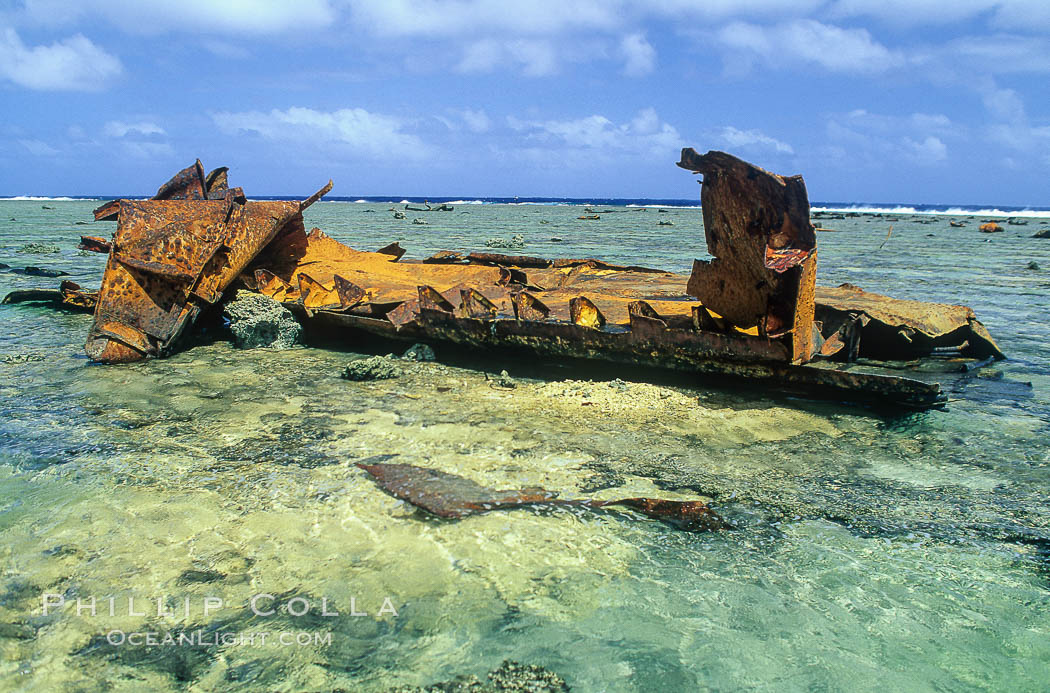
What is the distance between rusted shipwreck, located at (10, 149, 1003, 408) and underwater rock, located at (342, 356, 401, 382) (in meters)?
0.53

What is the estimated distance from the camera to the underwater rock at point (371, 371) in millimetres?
4840

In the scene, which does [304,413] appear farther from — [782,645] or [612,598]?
[782,645]

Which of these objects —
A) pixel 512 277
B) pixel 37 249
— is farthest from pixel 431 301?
pixel 37 249

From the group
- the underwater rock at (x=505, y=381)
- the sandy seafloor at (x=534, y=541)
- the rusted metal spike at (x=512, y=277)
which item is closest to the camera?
the sandy seafloor at (x=534, y=541)

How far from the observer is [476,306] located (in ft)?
17.0

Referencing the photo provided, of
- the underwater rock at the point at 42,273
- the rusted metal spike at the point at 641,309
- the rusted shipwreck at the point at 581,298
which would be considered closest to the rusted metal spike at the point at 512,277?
the rusted shipwreck at the point at 581,298

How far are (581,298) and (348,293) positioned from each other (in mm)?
2265

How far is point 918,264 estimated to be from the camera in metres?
13.6

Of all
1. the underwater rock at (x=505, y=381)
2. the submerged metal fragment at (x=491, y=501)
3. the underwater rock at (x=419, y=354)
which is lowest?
the submerged metal fragment at (x=491, y=501)

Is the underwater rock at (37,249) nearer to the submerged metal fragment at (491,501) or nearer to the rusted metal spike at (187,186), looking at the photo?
the rusted metal spike at (187,186)

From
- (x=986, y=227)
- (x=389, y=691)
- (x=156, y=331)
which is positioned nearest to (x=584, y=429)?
(x=389, y=691)

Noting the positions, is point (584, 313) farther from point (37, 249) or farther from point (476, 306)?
point (37, 249)

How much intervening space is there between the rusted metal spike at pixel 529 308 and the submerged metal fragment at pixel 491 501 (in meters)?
2.04

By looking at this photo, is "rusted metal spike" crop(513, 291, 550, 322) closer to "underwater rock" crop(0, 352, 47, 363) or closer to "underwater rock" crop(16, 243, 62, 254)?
"underwater rock" crop(0, 352, 47, 363)
